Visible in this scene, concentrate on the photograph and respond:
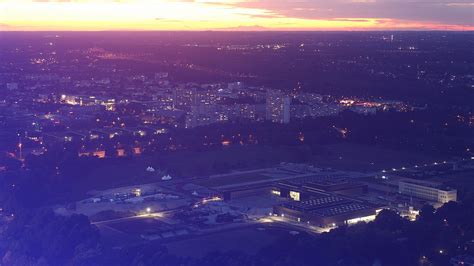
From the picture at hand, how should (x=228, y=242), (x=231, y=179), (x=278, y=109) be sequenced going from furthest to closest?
(x=278, y=109)
(x=231, y=179)
(x=228, y=242)

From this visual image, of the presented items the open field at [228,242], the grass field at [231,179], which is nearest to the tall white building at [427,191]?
the grass field at [231,179]

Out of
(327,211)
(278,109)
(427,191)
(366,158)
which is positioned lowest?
(366,158)

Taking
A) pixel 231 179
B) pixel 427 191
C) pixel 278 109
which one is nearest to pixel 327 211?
pixel 427 191

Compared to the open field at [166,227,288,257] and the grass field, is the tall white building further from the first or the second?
the open field at [166,227,288,257]

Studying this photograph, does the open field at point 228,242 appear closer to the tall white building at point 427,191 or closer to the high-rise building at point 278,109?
the tall white building at point 427,191

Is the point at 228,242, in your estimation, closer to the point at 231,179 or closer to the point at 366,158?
the point at 231,179

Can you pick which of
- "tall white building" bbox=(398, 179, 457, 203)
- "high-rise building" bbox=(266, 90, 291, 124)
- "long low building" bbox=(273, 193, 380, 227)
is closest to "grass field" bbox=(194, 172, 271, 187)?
"long low building" bbox=(273, 193, 380, 227)

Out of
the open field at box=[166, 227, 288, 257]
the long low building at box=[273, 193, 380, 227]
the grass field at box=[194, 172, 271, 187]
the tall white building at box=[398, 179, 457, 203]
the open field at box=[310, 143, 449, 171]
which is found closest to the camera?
the open field at box=[166, 227, 288, 257]
